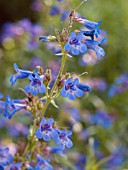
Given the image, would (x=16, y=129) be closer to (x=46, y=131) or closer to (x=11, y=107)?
(x=11, y=107)

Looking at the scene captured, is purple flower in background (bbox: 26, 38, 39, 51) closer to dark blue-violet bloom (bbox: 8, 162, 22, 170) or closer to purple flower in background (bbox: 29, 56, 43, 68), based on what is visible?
purple flower in background (bbox: 29, 56, 43, 68)

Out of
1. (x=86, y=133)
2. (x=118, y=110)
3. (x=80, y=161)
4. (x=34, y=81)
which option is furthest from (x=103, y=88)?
(x=34, y=81)

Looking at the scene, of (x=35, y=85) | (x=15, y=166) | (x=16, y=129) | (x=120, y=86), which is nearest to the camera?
(x=35, y=85)

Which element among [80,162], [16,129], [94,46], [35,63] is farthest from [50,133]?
[35,63]

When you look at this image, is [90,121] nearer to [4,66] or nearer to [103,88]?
[103,88]

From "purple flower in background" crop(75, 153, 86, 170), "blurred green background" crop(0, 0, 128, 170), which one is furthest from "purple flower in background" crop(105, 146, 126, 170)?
"purple flower in background" crop(75, 153, 86, 170)

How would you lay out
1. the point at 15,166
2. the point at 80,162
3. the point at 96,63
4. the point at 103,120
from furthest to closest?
the point at 96,63, the point at 103,120, the point at 80,162, the point at 15,166

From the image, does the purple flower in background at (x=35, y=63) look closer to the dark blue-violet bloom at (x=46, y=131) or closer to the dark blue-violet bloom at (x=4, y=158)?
the dark blue-violet bloom at (x=4, y=158)

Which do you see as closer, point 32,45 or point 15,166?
point 15,166
